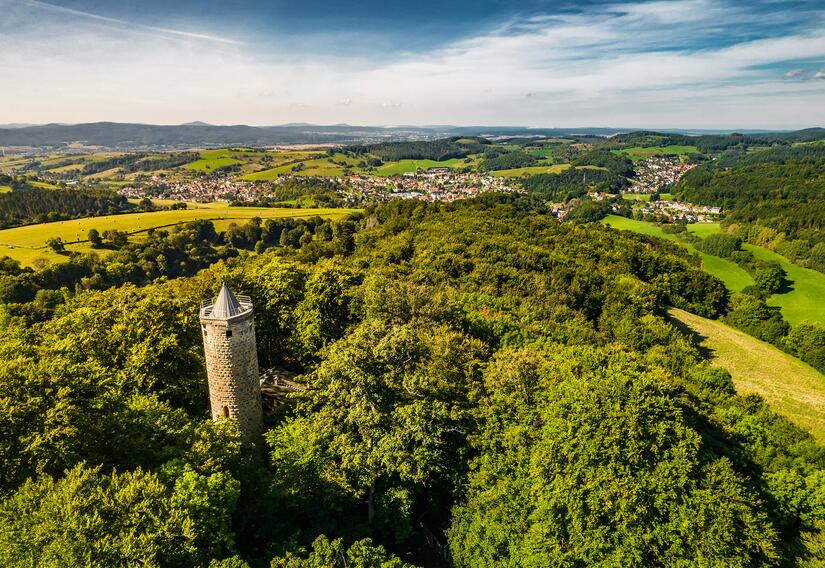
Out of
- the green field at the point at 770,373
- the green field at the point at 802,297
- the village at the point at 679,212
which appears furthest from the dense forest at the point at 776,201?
the green field at the point at 770,373

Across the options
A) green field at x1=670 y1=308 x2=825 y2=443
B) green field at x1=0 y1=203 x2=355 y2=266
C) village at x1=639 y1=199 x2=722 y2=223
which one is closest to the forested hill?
green field at x1=670 y1=308 x2=825 y2=443

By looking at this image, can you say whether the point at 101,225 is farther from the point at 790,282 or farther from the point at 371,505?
the point at 790,282

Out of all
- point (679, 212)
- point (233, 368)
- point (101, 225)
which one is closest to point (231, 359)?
point (233, 368)

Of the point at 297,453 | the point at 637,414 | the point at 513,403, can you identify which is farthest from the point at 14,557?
the point at 637,414

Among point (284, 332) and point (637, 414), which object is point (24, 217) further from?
point (637, 414)

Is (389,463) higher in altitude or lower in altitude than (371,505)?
higher

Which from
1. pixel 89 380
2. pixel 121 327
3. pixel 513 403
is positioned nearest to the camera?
pixel 89 380
